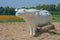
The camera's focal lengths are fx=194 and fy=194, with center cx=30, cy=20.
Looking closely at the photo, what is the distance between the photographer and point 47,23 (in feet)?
26.8

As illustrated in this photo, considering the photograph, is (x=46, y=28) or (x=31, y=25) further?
(x=46, y=28)

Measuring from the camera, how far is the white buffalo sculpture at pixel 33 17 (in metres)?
7.00

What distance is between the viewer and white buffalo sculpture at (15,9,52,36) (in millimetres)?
6996

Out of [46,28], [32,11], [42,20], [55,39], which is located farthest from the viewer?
[46,28]

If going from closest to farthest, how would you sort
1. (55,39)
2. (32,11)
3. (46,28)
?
(55,39) → (32,11) → (46,28)

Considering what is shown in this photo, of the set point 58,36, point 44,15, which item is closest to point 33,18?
point 44,15

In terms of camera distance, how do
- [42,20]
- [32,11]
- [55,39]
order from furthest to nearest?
[42,20]
[32,11]
[55,39]

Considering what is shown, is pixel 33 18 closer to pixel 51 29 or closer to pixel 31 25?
pixel 31 25

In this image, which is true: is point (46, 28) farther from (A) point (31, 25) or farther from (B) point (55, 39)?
(B) point (55, 39)

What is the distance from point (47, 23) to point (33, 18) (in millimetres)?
1014

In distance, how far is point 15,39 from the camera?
23.7ft

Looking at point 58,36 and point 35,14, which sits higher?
point 35,14

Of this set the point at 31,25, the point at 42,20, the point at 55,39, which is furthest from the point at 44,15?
the point at 55,39

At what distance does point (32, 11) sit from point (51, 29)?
1.81 metres
